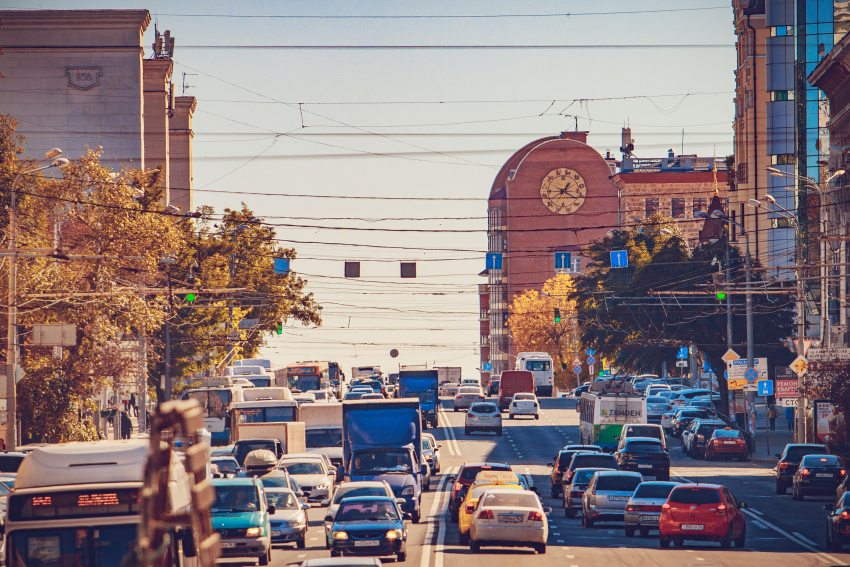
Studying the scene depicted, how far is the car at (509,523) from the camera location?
2509cm

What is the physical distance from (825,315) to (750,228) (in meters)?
43.5

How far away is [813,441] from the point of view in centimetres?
4888

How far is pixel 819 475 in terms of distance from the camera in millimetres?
36844

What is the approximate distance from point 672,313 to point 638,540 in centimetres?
4284

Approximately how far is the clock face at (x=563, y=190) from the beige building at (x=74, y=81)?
79549 mm

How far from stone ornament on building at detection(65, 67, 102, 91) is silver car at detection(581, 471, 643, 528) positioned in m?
56.9

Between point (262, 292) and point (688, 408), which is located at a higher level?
point (262, 292)

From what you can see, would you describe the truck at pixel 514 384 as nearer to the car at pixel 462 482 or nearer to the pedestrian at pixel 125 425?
the pedestrian at pixel 125 425

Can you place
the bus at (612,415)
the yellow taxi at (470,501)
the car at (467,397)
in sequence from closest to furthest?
the yellow taxi at (470,501)
the bus at (612,415)
the car at (467,397)

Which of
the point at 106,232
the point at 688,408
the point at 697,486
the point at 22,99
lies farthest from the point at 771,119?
the point at 697,486

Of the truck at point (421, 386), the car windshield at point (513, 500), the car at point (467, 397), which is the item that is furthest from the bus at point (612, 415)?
the car windshield at point (513, 500)

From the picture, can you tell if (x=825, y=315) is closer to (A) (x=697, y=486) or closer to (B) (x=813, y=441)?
(B) (x=813, y=441)

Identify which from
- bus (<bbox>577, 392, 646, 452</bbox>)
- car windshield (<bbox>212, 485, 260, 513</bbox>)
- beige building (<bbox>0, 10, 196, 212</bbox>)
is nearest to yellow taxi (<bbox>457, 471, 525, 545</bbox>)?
car windshield (<bbox>212, 485, 260, 513</bbox>)

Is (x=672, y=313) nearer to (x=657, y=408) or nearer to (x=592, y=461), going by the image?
(x=657, y=408)
